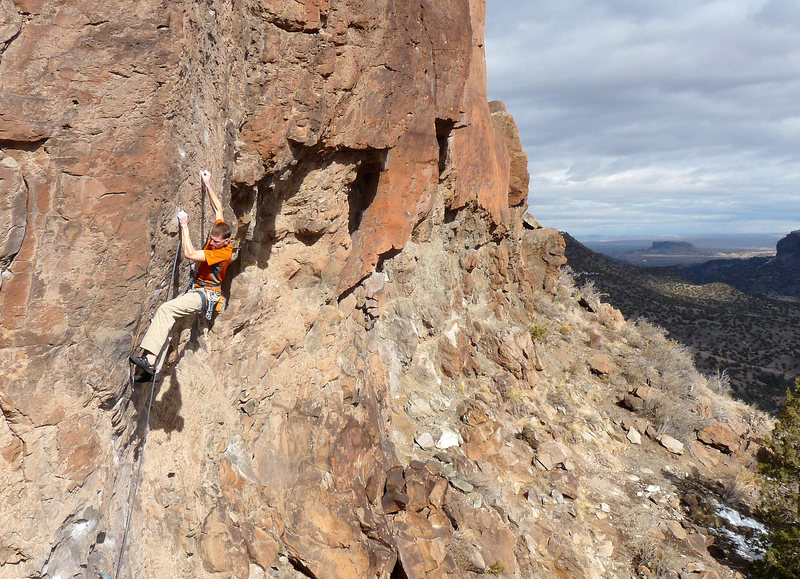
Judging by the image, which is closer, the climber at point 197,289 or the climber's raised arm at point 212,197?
the climber at point 197,289

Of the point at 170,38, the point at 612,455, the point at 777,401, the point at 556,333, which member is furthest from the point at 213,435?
the point at 777,401

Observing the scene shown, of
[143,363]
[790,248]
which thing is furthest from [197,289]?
[790,248]

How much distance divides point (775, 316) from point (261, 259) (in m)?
39.9

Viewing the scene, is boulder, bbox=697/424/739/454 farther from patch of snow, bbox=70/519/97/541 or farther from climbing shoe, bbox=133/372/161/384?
patch of snow, bbox=70/519/97/541

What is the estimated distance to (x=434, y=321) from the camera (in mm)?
9898

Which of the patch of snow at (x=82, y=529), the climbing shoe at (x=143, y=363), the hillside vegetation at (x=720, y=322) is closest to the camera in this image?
the patch of snow at (x=82, y=529)

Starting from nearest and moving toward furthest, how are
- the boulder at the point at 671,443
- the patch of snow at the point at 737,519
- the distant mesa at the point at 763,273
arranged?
the patch of snow at the point at 737,519 → the boulder at the point at 671,443 → the distant mesa at the point at 763,273

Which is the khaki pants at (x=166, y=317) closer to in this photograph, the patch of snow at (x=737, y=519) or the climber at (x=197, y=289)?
the climber at (x=197, y=289)

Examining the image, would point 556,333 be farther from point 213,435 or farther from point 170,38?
point 170,38

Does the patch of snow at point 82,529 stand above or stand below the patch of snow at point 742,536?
above

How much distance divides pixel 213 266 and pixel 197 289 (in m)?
0.24

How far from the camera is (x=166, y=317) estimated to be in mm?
3824

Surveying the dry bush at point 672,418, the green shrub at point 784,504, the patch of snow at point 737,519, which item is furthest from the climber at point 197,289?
the dry bush at point 672,418

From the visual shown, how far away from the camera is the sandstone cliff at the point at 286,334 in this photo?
10.3ft
